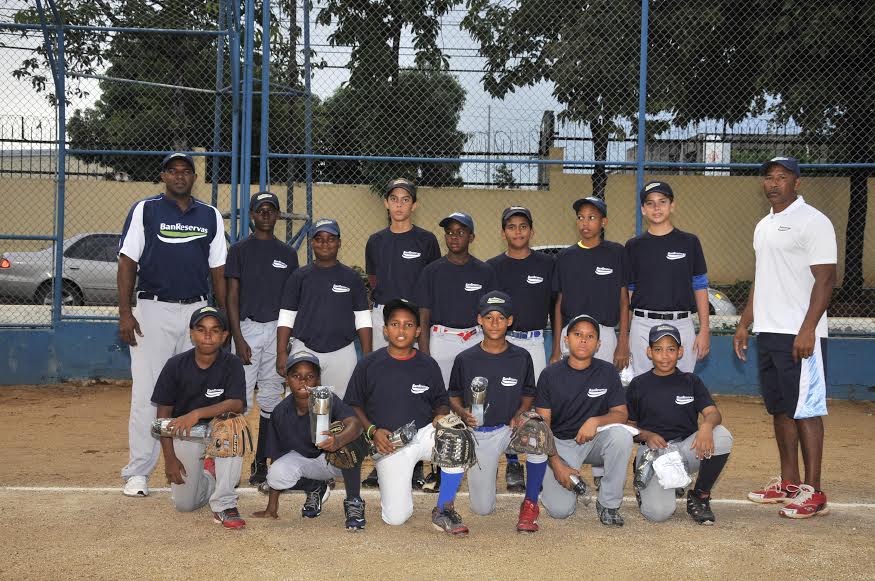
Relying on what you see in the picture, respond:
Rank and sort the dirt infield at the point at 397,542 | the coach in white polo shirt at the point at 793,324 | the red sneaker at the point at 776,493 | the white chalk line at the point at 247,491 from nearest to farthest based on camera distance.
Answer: the dirt infield at the point at 397,542 → the coach in white polo shirt at the point at 793,324 → the red sneaker at the point at 776,493 → the white chalk line at the point at 247,491

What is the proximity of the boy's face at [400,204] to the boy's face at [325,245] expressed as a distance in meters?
0.53

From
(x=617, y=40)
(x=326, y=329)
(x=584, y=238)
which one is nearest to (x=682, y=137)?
(x=617, y=40)

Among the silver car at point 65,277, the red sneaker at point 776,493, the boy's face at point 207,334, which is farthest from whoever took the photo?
the silver car at point 65,277

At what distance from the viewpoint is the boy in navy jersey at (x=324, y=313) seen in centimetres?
648

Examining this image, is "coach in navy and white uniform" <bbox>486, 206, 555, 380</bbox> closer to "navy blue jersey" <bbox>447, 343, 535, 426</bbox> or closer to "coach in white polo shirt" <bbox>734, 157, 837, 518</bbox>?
"navy blue jersey" <bbox>447, 343, 535, 426</bbox>

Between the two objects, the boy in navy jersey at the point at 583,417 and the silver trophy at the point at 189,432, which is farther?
the boy in navy jersey at the point at 583,417

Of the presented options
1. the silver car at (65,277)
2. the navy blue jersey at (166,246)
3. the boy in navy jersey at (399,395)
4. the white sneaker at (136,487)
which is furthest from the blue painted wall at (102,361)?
the boy in navy jersey at (399,395)

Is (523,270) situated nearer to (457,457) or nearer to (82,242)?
(457,457)

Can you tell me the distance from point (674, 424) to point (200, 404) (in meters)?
2.92

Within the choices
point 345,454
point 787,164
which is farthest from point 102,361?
point 787,164

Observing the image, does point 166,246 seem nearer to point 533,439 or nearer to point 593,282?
point 533,439

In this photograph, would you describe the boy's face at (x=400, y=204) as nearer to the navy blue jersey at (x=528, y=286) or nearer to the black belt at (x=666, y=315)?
the navy blue jersey at (x=528, y=286)

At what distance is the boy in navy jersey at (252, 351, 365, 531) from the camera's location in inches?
218

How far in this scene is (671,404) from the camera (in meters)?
5.92
